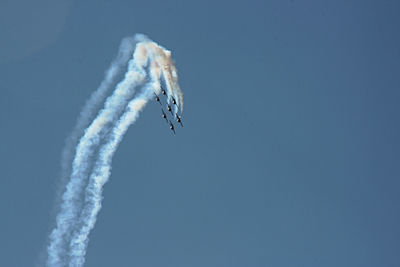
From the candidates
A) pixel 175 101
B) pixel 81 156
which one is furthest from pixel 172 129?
pixel 81 156

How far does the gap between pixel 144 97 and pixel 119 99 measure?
2.51 metres

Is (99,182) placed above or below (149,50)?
below

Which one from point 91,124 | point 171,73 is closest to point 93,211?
point 91,124

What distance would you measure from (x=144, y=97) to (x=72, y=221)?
14207 millimetres

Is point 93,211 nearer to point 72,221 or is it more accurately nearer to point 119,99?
point 72,221

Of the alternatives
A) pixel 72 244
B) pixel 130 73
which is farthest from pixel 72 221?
pixel 130 73

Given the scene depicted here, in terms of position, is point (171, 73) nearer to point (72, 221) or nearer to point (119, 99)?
point (119, 99)

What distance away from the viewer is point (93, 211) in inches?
3784

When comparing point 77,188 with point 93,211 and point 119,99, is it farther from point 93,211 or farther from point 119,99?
point 119,99

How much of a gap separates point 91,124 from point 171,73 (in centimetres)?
930

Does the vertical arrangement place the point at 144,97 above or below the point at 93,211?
above

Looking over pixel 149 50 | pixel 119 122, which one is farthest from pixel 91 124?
pixel 149 50

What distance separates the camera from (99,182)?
316 feet

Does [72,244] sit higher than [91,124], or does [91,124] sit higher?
[91,124]
